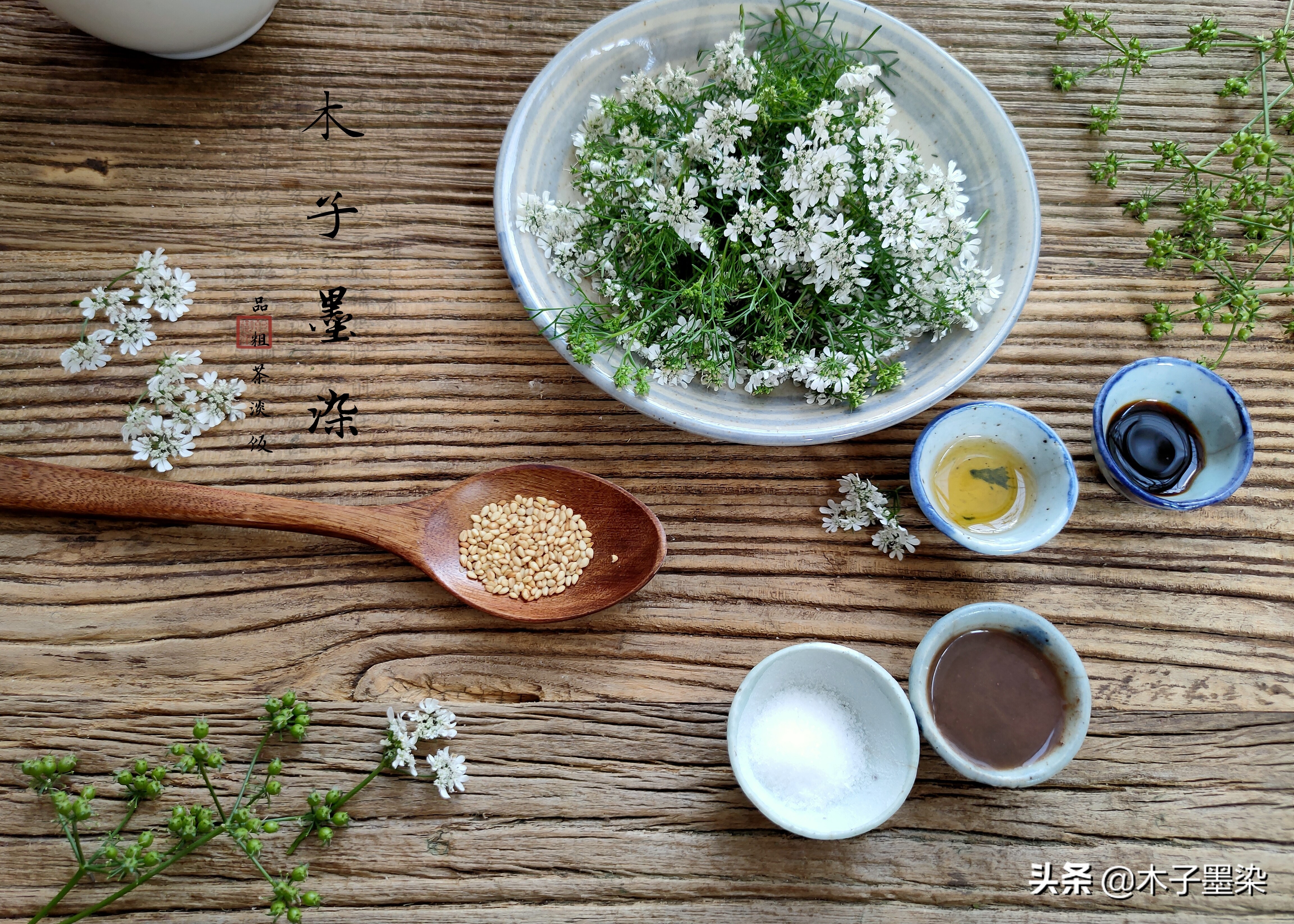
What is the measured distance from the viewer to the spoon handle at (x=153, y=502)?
50.3 inches

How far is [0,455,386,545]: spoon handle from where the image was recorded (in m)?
1.28

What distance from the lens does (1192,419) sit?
1.37 meters

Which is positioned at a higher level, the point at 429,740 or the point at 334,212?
the point at 334,212

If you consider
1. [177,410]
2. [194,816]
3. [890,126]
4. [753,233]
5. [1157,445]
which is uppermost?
[890,126]

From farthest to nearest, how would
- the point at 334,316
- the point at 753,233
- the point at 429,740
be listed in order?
the point at 334,316 → the point at 429,740 → the point at 753,233

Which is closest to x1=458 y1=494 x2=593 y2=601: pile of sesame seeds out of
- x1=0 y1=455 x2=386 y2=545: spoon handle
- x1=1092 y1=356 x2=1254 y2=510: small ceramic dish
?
x1=0 y1=455 x2=386 y2=545: spoon handle

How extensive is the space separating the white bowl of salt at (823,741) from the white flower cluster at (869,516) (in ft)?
0.76

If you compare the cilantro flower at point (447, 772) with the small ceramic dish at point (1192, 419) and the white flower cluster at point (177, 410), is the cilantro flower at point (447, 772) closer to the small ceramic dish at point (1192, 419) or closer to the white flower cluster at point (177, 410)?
the white flower cluster at point (177, 410)

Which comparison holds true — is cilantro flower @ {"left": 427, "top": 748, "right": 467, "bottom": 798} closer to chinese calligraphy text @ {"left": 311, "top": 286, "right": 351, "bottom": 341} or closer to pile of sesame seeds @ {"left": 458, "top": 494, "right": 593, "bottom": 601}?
pile of sesame seeds @ {"left": 458, "top": 494, "right": 593, "bottom": 601}

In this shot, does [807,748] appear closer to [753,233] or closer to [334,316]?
[753,233]

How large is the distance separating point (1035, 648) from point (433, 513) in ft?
3.41

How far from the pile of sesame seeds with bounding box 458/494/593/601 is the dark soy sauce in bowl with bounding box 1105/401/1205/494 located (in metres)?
0.97

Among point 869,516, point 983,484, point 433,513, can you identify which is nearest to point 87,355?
point 433,513

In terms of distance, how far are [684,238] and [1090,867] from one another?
1288 millimetres
